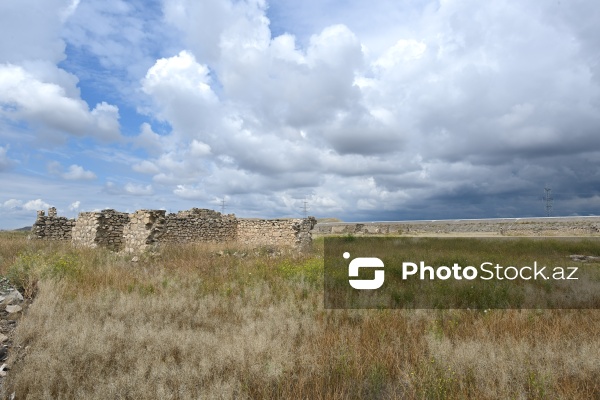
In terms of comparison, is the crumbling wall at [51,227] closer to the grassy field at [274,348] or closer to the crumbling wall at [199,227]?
the crumbling wall at [199,227]

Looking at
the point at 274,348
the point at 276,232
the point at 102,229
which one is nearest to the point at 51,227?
the point at 102,229

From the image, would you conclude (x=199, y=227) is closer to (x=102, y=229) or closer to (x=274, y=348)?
(x=102, y=229)

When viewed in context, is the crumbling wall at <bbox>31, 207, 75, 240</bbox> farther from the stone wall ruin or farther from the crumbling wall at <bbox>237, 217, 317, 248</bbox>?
the crumbling wall at <bbox>237, 217, 317, 248</bbox>

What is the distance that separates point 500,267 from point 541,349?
8.95 m

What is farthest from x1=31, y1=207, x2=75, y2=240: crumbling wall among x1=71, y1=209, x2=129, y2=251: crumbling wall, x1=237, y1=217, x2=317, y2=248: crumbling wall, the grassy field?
the grassy field

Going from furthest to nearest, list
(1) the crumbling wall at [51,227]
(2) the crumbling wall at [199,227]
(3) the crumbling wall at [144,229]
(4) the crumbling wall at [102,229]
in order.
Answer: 1. (1) the crumbling wall at [51,227]
2. (2) the crumbling wall at [199,227]
3. (4) the crumbling wall at [102,229]
4. (3) the crumbling wall at [144,229]

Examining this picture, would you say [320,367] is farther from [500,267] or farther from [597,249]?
[597,249]

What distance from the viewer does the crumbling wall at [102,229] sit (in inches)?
781

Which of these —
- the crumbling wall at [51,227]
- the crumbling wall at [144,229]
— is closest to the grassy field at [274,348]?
the crumbling wall at [144,229]

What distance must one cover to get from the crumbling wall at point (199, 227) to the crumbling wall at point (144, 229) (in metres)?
0.69

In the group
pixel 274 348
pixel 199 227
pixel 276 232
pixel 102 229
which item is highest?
pixel 199 227

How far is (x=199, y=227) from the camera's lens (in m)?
22.5

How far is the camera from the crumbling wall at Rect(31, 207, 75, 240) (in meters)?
22.6

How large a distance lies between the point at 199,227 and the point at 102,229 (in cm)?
523
